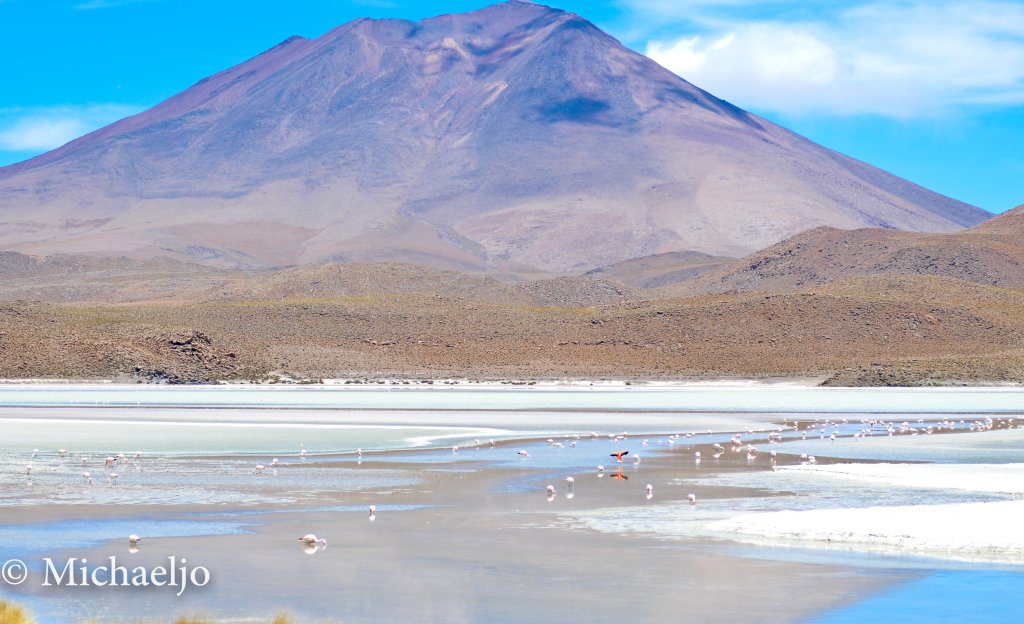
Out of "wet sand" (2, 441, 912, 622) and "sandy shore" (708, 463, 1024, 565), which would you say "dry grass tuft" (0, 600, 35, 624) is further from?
"sandy shore" (708, 463, 1024, 565)

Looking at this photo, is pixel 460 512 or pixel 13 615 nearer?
pixel 13 615

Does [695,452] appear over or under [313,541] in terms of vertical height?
over

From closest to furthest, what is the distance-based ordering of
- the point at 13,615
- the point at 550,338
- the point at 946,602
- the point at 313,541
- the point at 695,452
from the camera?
1. the point at 13,615
2. the point at 946,602
3. the point at 313,541
4. the point at 695,452
5. the point at 550,338

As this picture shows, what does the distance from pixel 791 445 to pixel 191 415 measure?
65.1 feet

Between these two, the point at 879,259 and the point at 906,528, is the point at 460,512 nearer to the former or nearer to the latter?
the point at 906,528

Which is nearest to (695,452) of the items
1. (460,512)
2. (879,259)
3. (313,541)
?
(460,512)

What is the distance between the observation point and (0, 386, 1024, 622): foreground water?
12672mm

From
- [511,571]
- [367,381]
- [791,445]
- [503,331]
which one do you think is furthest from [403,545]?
[503,331]

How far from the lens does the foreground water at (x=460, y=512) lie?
1267cm

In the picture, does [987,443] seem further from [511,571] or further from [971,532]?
[511,571]

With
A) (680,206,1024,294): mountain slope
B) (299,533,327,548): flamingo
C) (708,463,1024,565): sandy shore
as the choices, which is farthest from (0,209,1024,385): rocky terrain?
Answer: (299,533,327,548): flamingo

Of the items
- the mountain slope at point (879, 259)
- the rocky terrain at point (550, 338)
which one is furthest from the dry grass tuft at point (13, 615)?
the mountain slope at point (879, 259)

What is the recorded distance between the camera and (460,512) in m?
18.9

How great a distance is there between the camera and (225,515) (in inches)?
718
